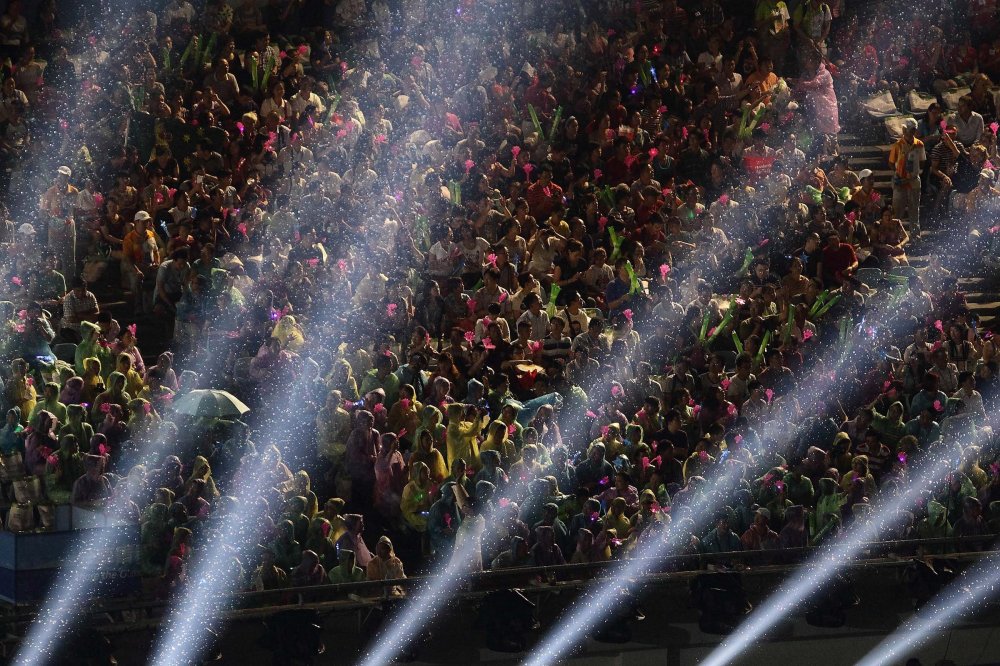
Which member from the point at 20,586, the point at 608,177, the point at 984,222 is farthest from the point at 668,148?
the point at 20,586

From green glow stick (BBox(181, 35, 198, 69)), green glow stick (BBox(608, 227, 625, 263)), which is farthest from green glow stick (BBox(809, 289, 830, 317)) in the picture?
green glow stick (BBox(181, 35, 198, 69))

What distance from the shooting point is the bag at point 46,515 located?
860 inches

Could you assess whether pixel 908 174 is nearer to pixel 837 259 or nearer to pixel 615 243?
pixel 837 259

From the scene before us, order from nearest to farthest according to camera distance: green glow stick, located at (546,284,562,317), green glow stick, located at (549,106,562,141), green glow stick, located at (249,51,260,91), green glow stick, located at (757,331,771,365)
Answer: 1. green glow stick, located at (757,331,771,365)
2. green glow stick, located at (546,284,562,317)
3. green glow stick, located at (549,106,562,141)
4. green glow stick, located at (249,51,260,91)

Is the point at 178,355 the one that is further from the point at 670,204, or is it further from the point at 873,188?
the point at 873,188

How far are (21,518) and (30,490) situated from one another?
0.41 meters

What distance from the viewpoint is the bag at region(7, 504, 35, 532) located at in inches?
856

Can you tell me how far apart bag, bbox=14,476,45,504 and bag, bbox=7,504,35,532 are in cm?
25

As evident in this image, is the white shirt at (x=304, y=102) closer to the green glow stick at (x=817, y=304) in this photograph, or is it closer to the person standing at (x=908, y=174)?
the green glow stick at (x=817, y=304)

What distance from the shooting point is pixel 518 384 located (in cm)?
2481

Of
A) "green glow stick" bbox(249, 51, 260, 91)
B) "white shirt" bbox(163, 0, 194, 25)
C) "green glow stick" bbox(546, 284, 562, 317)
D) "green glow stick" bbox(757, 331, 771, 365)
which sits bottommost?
"green glow stick" bbox(757, 331, 771, 365)

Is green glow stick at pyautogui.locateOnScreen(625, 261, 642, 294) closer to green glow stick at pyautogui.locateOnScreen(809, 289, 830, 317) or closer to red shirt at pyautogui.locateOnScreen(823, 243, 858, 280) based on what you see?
green glow stick at pyautogui.locateOnScreen(809, 289, 830, 317)

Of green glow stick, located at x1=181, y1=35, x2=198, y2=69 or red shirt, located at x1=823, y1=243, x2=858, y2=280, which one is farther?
green glow stick, located at x1=181, y1=35, x2=198, y2=69

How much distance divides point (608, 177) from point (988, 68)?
670 cm
